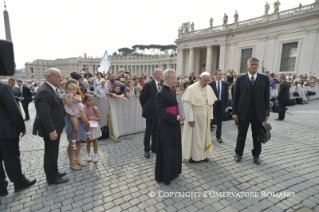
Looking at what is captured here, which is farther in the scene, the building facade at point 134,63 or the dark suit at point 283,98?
the building facade at point 134,63

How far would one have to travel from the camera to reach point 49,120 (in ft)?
9.34

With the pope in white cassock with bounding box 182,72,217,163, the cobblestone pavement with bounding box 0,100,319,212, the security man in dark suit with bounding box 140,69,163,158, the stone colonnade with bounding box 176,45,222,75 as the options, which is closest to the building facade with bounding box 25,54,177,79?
the stone colonnade with bounding box 176,45,222,75

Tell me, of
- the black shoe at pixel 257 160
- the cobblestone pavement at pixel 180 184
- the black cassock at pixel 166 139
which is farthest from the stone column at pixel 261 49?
the black cassock at pixel 166 139

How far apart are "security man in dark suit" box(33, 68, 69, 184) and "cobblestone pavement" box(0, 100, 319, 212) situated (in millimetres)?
360

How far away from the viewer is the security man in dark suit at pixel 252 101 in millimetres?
3779

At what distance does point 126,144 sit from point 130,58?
70.0m

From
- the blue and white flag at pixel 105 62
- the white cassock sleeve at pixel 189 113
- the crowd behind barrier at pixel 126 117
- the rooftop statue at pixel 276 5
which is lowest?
the crowd behind barrier at pixel 126 117

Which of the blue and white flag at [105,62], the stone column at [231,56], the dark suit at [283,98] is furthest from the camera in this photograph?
the stone column at [231,56]

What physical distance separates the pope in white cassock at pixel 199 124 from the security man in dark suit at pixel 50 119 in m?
2.57

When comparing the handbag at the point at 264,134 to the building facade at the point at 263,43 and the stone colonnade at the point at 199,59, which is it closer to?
the building facade at the point at 263,43

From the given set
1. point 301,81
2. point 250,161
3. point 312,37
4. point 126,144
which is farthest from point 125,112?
point 312,37

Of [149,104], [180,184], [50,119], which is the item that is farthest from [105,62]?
[180,184]

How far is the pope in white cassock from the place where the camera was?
3920 mm

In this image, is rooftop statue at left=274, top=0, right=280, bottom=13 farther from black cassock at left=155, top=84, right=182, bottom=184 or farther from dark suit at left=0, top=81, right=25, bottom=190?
dark suit at left=0, top=81, right=25, bottom=190
